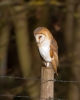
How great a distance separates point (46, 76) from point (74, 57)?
4824mm

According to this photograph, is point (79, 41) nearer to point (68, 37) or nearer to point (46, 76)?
point (68, 37)

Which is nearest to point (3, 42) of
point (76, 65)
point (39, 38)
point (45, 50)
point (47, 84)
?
point (76, 65)

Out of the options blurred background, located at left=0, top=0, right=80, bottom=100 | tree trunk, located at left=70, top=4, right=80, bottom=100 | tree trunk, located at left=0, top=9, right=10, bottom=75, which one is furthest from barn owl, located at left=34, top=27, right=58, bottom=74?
tree trunk, located at left=0, top=9, right=10, bottom=75

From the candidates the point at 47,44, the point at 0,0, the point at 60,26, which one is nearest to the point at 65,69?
the point at 60,26

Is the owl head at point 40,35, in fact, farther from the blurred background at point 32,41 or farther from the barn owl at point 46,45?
the blurred background at point 32,41

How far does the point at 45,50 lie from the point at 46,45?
7 centimetres

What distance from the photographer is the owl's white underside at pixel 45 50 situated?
5727mm

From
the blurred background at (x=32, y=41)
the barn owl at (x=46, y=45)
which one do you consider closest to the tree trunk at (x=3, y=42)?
the blurred background at (x=32, y=41)

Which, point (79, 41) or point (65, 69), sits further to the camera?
point (65, 69)

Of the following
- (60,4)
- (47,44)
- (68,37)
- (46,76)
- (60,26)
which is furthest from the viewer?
(60,26)

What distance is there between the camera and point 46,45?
19.0 ft

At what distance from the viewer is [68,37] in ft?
34.2

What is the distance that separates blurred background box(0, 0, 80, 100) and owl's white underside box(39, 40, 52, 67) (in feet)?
10.6

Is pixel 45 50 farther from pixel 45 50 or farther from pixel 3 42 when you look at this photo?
pixel 3 42
